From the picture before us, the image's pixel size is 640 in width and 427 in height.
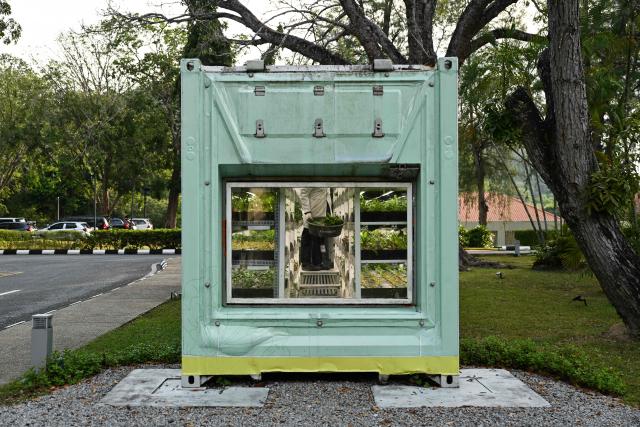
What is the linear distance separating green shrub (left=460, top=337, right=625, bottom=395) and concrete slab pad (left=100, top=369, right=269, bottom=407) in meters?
2.43

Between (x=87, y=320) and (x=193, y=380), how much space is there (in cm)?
536

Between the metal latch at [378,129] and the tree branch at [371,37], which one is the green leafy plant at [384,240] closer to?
the metal latch at [378,129]

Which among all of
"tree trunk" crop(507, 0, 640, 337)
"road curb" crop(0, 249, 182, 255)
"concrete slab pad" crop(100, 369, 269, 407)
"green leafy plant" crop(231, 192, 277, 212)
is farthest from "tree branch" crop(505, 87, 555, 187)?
"road curb" crop(0, 249, 182, 255)

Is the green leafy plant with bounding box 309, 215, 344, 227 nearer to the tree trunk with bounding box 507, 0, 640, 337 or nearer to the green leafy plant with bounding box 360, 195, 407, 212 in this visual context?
the green leafy plant with bounding box 360, 195, 407, 212

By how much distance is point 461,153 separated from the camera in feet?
114

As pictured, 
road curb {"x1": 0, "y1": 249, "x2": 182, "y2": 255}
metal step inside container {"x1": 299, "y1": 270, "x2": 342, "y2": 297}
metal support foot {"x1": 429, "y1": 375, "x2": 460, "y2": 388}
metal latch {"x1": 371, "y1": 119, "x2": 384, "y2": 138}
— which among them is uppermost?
metal latch {"x1": 371, "y1": 119, "x2": 384, "y2": 138}

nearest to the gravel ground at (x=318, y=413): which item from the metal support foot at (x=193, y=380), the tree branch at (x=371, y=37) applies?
the metal support foot at (x=193, y=380)

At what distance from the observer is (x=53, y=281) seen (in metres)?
17.8

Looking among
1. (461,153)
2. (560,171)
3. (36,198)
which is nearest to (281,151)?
(560,171)

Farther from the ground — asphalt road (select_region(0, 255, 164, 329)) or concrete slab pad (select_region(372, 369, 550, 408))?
asphalt road (select_region(0, 255, 164, 329))

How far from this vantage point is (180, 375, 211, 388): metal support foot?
5938mm

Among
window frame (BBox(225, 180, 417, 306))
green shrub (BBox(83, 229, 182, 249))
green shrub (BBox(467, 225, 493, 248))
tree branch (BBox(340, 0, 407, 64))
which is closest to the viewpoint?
window frame (BBox(225, 180, 417, 306))

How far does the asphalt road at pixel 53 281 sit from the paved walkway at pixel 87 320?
64 centimetres

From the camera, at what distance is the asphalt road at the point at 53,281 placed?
12.8m
